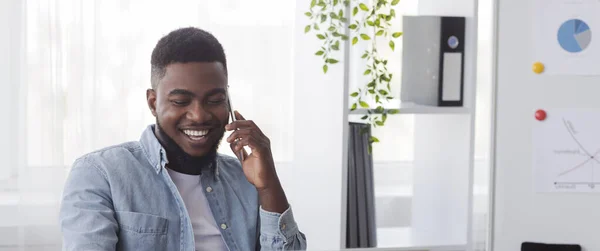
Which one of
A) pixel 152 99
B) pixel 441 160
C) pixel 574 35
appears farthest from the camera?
pixel 441 160

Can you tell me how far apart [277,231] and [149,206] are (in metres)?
0.27

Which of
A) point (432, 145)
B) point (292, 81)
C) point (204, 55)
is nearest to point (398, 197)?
point (432, 145)

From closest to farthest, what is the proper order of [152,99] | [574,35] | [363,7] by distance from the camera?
[152,99], [363,7], [574,35]

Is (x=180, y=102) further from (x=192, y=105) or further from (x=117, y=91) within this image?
(x=117, y=91)

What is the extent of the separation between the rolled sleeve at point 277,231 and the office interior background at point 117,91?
58cm

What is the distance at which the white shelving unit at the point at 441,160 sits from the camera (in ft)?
8.12

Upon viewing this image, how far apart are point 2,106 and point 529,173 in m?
1.54

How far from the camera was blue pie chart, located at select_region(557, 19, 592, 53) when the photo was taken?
2510 mm

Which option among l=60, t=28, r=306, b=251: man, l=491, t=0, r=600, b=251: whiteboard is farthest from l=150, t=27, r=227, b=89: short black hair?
l=491, t=0, r=600, b=251: whiteboard

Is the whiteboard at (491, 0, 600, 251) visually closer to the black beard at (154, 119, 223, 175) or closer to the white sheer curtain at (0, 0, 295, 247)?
the white sheer curtain at (0, 0, 295, 247)

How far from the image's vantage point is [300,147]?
240cm

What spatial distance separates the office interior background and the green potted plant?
0.05m

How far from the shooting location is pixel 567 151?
2547mm

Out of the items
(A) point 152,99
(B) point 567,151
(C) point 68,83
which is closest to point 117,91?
(C) point 68,83
